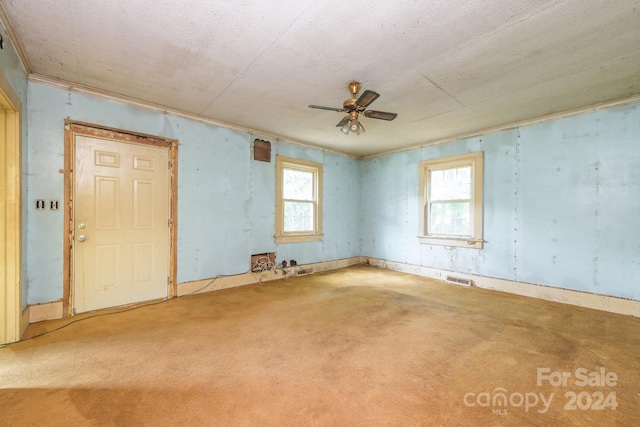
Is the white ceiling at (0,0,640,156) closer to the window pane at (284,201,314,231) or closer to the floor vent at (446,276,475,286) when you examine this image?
the window pane at (284,201,314,231)

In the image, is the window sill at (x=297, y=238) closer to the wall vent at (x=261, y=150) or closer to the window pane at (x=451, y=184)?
the wall vent at (x=261, y=150)

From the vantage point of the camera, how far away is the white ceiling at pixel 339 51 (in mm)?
1963

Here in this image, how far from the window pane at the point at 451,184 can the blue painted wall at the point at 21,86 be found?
19.4 ft

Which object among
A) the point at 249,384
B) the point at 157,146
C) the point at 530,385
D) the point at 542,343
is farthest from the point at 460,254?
the point at 157,146

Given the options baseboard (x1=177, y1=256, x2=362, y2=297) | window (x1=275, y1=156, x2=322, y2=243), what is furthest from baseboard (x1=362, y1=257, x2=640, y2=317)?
window (x1=275, y1=156, x2=322, y2=243)

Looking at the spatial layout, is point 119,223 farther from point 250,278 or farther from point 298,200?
point 298,200

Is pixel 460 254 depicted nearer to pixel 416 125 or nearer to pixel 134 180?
pixel 416 125

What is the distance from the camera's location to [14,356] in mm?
2236

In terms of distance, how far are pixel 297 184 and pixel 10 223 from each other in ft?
13.2

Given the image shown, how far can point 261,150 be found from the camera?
4898 mm

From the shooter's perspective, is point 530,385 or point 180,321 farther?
point 180,321

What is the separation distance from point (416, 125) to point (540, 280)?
304 cm

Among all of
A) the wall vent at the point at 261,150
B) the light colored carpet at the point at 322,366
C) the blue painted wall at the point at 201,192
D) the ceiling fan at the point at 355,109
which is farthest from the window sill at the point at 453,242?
the wall vent at the point at 261,150

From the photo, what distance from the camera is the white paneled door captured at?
3.21m
